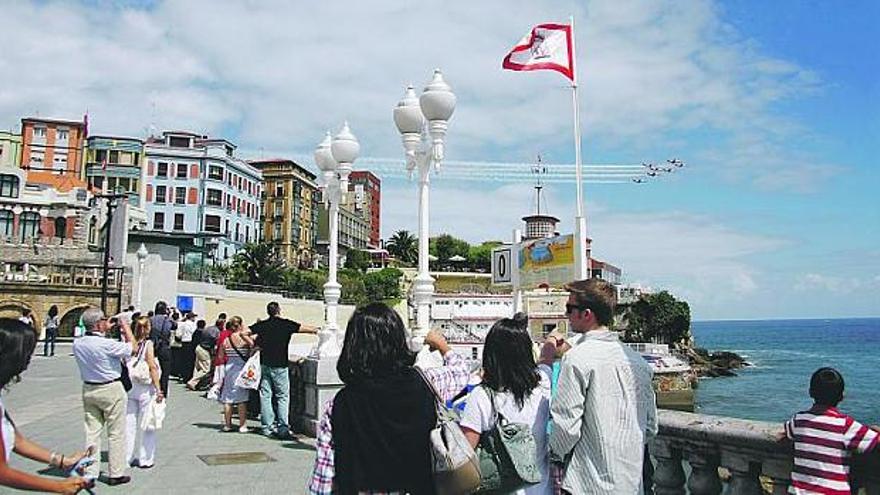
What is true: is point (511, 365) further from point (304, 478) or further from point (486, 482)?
point (304, 478)

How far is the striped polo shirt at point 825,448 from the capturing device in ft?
11.2

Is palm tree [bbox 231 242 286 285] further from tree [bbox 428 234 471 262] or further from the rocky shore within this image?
tree [bbox 428 234 471 262]

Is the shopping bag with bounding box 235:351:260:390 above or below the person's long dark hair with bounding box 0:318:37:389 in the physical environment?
below

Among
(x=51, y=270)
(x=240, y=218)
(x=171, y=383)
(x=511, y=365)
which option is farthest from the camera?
(x=240, y=218)

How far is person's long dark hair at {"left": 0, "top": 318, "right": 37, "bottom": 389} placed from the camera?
3.19 metres

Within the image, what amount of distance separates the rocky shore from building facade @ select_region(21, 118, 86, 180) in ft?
214

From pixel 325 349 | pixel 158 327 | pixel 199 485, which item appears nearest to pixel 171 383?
pixel 158 327

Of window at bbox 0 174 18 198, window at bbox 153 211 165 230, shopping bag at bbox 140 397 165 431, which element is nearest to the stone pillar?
shopping bag at bbox 140 397 165 431

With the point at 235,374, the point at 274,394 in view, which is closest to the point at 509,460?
the point at 274,394

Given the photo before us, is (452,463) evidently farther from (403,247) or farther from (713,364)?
(403,247)

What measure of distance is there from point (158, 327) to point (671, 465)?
10434 millimetres

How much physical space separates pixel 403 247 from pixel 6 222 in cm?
6832

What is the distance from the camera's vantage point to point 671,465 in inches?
183

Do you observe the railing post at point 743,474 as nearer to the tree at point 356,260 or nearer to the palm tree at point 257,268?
the palm tree at point 257,268
